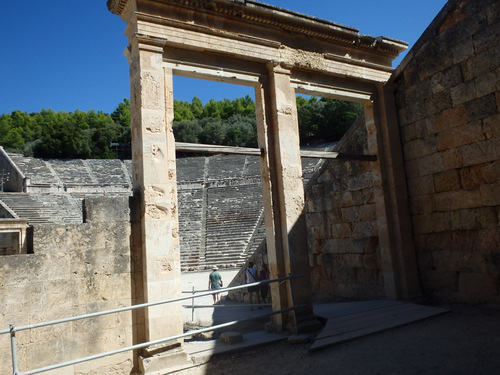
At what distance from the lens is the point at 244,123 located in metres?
53.5

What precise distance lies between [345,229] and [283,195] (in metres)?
2.95

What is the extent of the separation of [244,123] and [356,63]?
4566 centimetres

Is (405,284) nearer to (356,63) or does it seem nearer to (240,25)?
(356,63)

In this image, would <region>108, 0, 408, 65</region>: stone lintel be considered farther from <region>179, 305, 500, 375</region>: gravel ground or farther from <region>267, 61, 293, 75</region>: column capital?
<region>179, 305, 500, 375</region>: gravel ground

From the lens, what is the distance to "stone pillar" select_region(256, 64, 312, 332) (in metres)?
6.67

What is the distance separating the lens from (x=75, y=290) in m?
5.16

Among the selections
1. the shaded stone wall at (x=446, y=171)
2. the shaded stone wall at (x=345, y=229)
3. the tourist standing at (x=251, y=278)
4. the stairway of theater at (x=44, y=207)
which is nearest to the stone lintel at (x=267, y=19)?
the shaded stone wall at (x=446, y=171)

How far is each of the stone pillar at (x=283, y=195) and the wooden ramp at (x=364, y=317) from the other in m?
0.57

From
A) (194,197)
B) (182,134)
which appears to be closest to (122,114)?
(182,134)

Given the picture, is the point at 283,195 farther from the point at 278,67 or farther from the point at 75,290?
the point at 75,290

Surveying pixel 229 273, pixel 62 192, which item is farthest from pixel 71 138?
pixel 229 273

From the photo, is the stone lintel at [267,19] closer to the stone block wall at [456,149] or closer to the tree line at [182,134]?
the stone block wall at [456,149]

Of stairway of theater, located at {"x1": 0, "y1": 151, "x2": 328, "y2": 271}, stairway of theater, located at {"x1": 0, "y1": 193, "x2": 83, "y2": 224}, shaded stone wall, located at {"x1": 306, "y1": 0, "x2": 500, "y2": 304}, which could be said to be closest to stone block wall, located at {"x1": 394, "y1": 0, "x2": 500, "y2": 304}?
shaded stone wall, located at {"x1": 306, "y1": 0, "x2": 500, "y2": 304}

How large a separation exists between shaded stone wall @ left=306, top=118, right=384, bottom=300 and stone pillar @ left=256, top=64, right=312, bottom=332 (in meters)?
2.38
